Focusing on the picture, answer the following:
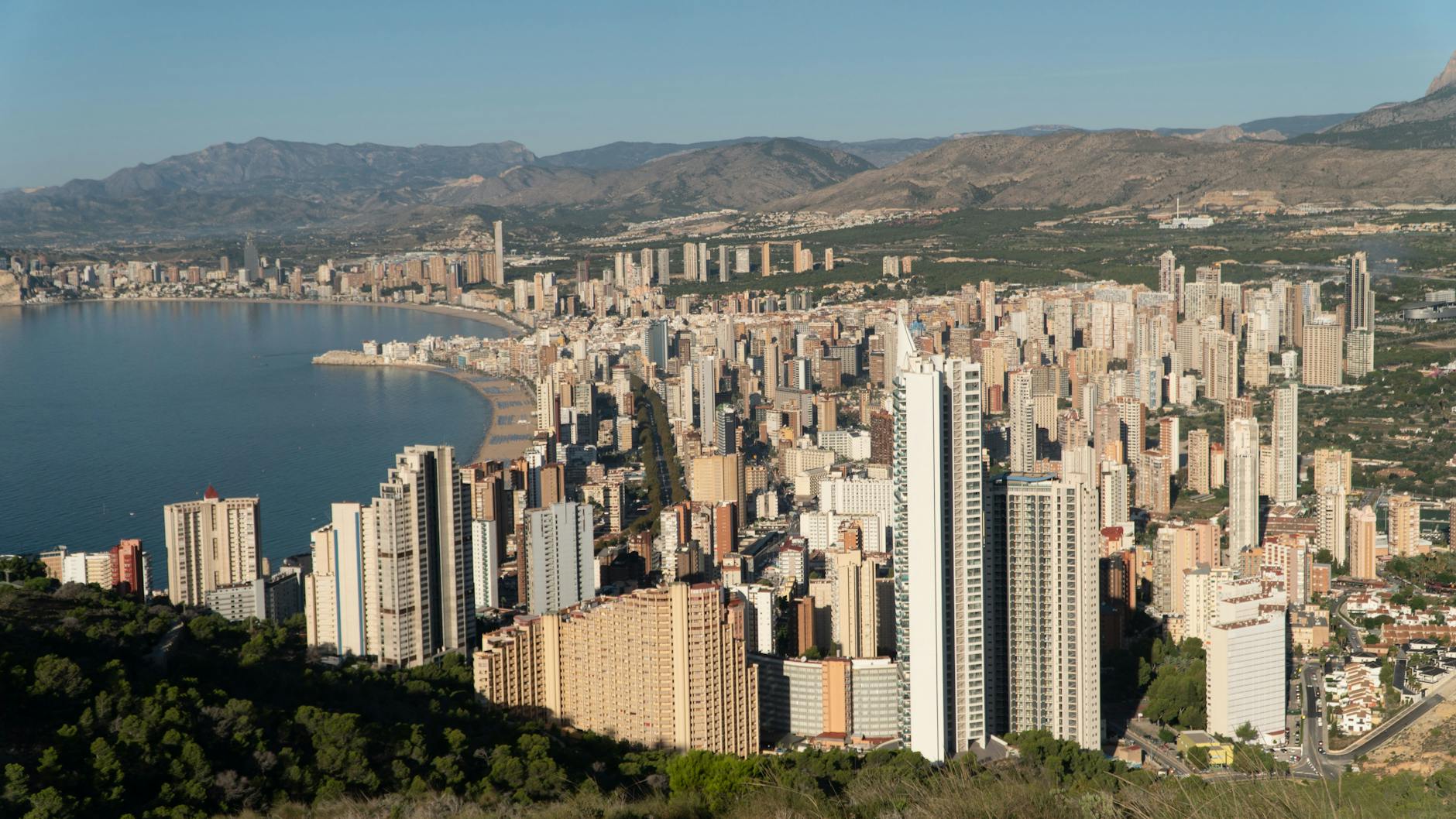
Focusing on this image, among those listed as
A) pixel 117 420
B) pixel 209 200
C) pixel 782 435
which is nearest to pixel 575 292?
pixel 117 420

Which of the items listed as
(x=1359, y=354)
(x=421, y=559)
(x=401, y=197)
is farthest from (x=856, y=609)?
(x=401, y=197)

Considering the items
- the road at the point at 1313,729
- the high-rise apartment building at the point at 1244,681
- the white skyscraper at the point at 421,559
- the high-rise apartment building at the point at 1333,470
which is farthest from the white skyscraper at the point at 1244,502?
the white skyscraper at the point at 421,559

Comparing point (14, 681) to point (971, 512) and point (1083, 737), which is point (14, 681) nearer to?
point (971, 512)

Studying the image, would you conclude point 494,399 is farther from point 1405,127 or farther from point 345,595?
point 1405,127

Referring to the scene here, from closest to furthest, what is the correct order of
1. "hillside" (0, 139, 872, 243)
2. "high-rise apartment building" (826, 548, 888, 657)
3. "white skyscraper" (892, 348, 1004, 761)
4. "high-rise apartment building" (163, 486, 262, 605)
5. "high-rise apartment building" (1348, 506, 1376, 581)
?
"white skyscraper" (892, 348, 1004, 761) < "high-rise apartment building" (826, 548, 888, 657) < "high-rise apartment building" (163, 486, 262, 605) < "high-rise apartment building" (1348, 506, 1376, 581) < "hillside" (0, 139, 872, 243)

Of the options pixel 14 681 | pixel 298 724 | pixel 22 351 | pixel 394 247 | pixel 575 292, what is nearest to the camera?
pixel 14 681

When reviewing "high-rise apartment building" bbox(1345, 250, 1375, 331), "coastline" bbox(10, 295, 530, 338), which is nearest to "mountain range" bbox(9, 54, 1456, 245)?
"high-rise apartment building" bbox(1345, 250, 1375, 331)

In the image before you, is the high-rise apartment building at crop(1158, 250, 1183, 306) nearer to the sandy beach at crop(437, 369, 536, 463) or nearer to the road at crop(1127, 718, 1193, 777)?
the sandy beach at crop(437, 369, 536, 463)
